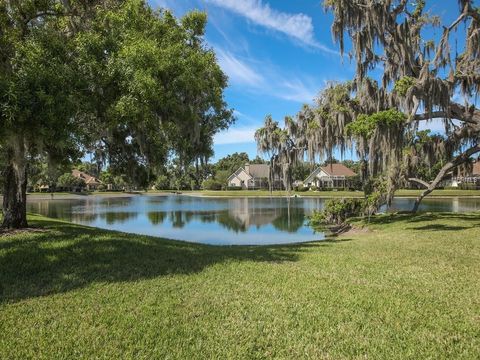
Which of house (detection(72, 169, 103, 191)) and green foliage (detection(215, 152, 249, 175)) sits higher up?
green foliage (detection(215, 152, 249, 175))

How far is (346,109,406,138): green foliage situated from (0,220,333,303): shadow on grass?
6173 millimetres

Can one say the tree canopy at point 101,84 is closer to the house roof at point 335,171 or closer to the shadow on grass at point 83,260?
the shadow on grass at point 83,260

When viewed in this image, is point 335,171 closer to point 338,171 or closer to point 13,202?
point 338,171

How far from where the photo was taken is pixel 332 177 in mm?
70188

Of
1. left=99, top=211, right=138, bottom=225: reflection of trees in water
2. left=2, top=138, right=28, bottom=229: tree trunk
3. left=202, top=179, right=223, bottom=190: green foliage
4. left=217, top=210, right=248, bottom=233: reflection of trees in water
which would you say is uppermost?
left=202, top=179, right=223, bottom=190: green foliage

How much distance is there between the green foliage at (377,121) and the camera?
13898mm

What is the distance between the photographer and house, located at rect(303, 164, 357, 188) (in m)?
70.5

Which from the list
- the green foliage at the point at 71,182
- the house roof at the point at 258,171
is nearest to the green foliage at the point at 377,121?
the green foliage at the point at 71,182

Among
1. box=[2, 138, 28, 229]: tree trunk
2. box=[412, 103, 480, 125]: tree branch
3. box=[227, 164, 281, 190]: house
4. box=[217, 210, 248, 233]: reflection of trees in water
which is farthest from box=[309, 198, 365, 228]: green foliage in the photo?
box=[227, 164, 281, 190]: house

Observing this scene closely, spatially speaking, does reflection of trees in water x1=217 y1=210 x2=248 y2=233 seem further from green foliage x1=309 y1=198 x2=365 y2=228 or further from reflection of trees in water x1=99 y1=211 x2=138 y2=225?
reflection of trees in water x1=99 y1=211 x2=138 y2=225

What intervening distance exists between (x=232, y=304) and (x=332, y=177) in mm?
67011

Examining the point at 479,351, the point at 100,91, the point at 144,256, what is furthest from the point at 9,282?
the point at 479,351

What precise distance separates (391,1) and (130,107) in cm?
1146

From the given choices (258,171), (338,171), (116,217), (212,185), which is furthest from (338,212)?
(258,171)
